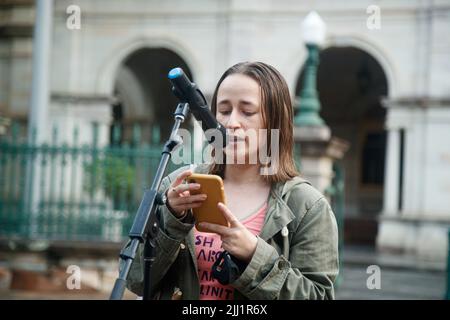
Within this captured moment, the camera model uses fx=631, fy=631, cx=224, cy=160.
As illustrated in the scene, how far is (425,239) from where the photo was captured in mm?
12695

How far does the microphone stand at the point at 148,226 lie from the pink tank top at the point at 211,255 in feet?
0.49

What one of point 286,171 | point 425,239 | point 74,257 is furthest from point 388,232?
point 286,171

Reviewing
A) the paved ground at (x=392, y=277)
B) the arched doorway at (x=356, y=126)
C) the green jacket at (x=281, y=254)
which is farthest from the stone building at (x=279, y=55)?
the green jacket at (x=281, y=254)

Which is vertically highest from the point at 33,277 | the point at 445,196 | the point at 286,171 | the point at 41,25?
→ the point at 41,25

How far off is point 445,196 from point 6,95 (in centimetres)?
913

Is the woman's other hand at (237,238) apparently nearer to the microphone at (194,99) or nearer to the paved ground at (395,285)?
the microphone at (194,99)

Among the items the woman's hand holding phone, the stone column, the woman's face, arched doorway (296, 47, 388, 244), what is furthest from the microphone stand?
arched doorway (296, 47, 388, 244)

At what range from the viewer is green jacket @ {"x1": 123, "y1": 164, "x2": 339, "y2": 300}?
1.62 meters

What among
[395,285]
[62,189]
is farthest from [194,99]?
[395,285]

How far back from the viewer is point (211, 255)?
69.8 inches

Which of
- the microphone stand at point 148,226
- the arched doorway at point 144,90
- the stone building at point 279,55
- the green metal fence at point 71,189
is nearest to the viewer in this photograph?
the microphone stand at point 148,226

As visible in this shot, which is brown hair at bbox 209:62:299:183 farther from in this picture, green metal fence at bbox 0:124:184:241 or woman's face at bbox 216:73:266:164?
green metal fence at bbox 0:124:184:241

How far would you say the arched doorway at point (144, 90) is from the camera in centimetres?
1733
